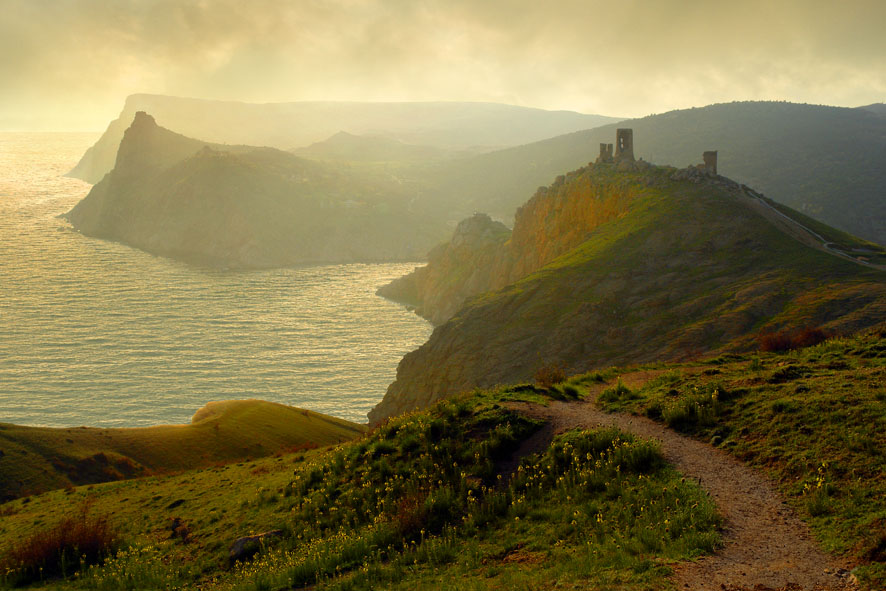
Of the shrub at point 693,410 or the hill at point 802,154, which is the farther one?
the hill at point 802,154

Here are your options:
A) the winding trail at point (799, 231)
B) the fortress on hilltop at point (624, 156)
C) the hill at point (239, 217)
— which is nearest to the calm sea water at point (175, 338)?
the hill at point (239, 217)

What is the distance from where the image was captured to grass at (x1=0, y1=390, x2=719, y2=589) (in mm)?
10719

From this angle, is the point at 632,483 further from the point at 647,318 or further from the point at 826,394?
the point at 647,318

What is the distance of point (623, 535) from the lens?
1102cm

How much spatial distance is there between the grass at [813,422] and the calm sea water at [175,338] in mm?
45495

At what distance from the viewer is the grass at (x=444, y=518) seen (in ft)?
35.2

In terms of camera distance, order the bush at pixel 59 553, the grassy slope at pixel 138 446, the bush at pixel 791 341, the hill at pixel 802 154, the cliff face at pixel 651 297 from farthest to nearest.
A: the hill at pixel 802 154
the cliff face at pixel 651 297
the grassy slope at pixel 138 446
the bush at pixel 791 341
the bush at pixel 59 553

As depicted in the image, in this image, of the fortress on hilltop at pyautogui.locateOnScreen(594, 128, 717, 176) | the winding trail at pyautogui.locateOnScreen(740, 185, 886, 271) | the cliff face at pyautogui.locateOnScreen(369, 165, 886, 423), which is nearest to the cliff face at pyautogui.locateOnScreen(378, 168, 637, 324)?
the cliff face at pyautogui.locateOnScreen(369, 165, 886, 423)

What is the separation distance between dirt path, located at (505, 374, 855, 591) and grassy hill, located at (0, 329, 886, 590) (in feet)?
0.96

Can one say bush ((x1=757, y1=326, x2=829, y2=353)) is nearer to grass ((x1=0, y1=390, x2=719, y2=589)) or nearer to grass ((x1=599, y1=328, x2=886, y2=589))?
grass ((x1=599, y1=328, x2=886, y2=589))

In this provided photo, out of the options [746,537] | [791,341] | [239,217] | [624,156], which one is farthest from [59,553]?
[239,217]

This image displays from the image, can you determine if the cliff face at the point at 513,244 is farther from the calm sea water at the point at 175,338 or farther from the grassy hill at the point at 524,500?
the grassy hill at the point at 524,500

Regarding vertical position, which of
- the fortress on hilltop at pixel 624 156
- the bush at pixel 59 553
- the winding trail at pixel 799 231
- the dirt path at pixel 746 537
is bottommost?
the bush at pixel 59 553

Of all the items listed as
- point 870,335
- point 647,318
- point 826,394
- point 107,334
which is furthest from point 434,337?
point 107,334
